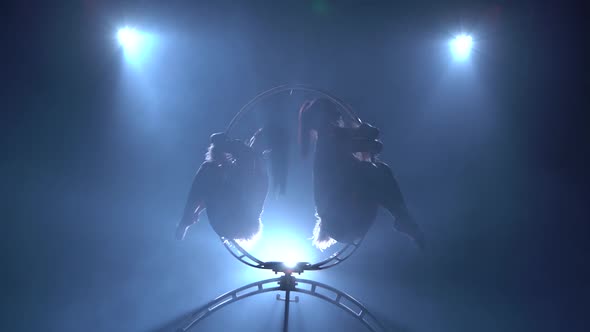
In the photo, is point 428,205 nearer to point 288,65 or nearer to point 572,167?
point 572,167

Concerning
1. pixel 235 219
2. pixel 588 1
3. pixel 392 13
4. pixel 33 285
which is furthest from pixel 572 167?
pixel 33 285

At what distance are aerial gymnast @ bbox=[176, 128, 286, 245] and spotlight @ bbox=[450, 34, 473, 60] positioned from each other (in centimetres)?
115

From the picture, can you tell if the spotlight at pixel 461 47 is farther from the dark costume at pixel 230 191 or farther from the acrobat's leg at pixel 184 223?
the acrobat's leg at pixel 184 223

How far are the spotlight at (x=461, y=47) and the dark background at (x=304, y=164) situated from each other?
47 millimetres

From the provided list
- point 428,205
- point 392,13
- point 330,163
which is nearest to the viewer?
point 330,163

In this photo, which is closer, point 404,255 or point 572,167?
point 404,255

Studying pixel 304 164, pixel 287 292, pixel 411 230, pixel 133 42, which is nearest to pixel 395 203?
pixel 411 230

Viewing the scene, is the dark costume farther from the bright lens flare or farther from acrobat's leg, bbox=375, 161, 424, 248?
the bright lens flare

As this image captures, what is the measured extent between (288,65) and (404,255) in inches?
40.1

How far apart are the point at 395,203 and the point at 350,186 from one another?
0.48 ft

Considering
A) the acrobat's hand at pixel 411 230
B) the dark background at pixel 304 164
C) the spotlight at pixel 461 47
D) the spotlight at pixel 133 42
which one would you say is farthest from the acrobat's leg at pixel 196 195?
the spotlight at pixel 461 47

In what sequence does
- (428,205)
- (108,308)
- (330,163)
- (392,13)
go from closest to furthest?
(330,163)
(108,308)
(428,205)
(392,13)

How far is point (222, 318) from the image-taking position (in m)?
1.73

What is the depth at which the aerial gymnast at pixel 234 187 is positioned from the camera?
131cm
